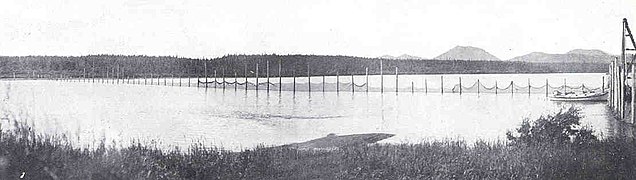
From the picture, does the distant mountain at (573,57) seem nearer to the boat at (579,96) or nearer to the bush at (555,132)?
the boat at (579,96)

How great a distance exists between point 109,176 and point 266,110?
20.5ft

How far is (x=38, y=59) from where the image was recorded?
11266mm

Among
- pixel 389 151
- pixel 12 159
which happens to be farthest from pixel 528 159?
pixel 12 159

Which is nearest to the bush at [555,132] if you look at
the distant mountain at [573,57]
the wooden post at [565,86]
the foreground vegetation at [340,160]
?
the foreground vegetation at [340,160]

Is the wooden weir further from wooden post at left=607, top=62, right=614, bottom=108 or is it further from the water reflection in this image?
the water reflection

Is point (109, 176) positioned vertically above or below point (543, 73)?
below

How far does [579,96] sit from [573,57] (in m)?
2.16

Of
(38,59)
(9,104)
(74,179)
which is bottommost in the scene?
(74,179)

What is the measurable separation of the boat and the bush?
120 inches

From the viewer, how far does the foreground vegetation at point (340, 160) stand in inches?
299

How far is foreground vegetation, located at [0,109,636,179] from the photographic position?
7.60 meters

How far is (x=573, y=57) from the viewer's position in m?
11.2

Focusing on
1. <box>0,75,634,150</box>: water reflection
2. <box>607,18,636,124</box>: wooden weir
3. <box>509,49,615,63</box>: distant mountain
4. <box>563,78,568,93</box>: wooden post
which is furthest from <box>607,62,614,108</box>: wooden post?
<box>563,78,568,93</box>: wooden post

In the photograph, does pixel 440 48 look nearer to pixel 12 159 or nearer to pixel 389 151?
pixel 389 151
